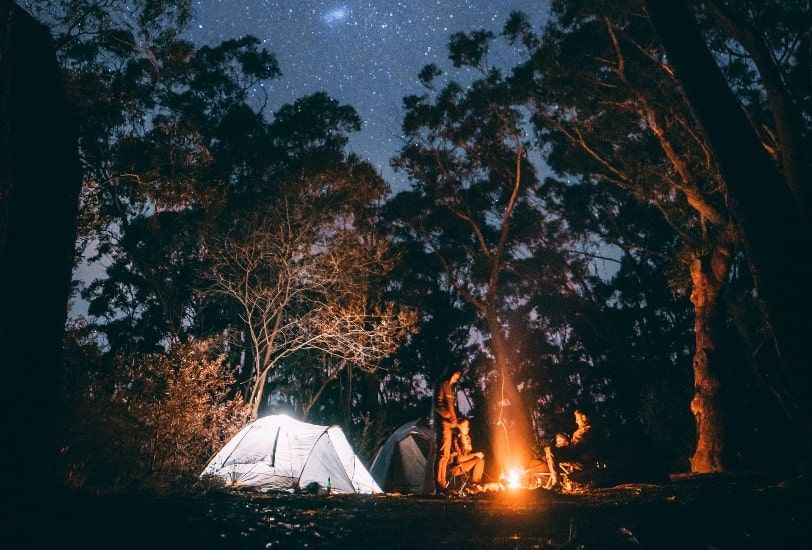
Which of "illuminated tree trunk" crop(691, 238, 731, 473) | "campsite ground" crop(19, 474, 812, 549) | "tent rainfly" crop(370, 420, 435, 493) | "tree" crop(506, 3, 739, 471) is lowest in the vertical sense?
"tent rainfly" crop(370, 420, 435, 493)

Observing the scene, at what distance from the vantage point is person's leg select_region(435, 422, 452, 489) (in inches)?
294

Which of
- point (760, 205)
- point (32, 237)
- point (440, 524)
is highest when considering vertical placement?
point (760, 205)

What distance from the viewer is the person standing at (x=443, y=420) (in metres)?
7.52

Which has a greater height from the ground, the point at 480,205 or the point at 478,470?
the point at 480,205

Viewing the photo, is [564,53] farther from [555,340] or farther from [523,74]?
[555,340]

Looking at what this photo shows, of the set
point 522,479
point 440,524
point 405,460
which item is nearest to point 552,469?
point 522,479

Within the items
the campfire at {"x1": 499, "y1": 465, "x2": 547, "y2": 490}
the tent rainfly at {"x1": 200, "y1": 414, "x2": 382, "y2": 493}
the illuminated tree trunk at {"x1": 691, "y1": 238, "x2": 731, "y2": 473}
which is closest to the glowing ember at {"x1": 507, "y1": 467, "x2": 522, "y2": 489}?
the campfire at {"x1": 499, "y1": 465, "x2": 547, "y2": 490}

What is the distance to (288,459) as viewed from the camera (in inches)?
398

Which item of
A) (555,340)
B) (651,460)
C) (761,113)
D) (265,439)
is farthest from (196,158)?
(555,340)

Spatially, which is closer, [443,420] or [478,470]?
[443,420]

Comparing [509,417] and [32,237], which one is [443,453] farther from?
[509,417]

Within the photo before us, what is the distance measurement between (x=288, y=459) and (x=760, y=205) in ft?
31.5

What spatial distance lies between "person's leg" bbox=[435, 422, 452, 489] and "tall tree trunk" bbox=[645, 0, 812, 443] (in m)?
4.86

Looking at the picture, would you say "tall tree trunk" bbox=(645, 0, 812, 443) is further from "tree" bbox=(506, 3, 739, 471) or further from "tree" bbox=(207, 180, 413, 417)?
"tree" bbox=(207, 180, 413, 417)
